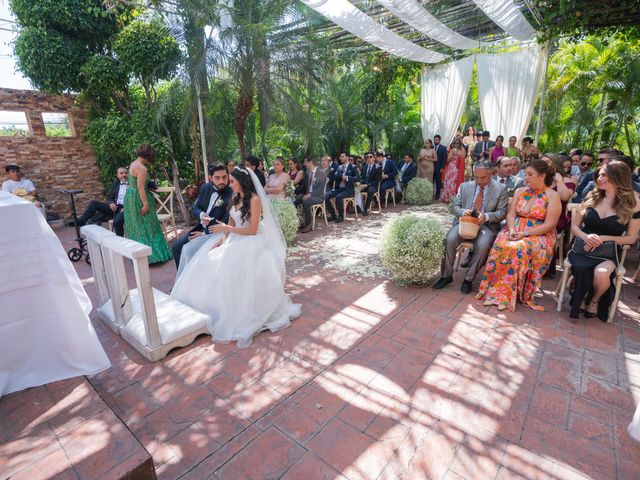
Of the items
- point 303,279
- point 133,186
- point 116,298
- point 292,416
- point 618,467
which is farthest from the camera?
point 133,186

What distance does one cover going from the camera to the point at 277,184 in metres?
6.94

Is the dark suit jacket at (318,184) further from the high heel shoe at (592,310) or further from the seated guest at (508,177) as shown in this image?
the high heel shoe at (592,310)

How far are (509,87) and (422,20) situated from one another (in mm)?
4187

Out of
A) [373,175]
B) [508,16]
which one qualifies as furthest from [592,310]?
[373,175]

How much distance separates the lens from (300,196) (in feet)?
25.5

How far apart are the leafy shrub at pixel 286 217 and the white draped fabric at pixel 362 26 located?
296cm

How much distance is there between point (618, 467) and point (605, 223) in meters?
2.38

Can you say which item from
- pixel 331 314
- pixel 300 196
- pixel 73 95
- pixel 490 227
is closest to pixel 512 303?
pixel 490 227

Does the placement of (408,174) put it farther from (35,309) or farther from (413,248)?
(35,309)

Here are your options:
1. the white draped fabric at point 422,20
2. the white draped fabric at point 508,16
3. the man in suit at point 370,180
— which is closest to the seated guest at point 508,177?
Answer: the white draped fabric at point 508,16

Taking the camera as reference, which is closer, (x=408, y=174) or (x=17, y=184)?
(x=17, y=184)

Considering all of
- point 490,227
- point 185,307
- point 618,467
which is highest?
point 490,227

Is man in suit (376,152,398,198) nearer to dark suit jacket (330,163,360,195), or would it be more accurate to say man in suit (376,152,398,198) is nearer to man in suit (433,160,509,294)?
dark suit jacket (330,163,360,195)

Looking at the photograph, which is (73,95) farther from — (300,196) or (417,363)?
(417,363)
